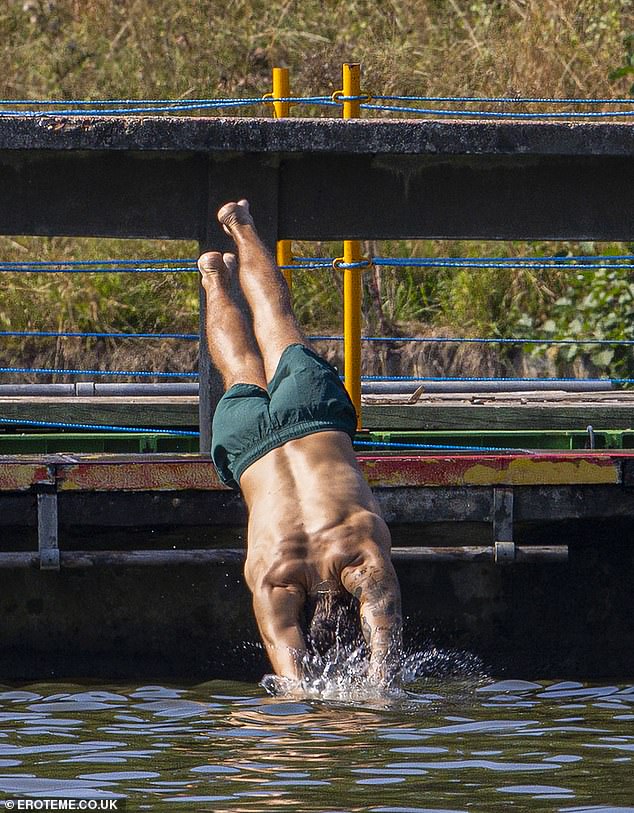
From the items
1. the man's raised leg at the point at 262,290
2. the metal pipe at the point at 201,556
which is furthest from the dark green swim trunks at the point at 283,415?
the metal pipe at the point at 201,556

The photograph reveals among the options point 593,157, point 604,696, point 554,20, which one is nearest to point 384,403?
point 593,157

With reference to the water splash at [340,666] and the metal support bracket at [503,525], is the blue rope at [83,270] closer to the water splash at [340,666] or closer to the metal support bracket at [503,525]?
the metal support bracket at [503,525]

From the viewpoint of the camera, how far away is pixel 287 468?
615cm

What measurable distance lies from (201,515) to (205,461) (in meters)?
0.23

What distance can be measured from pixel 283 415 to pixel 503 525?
1.10 meters

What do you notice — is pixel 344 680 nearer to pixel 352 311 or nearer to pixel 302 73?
pixel 352 311

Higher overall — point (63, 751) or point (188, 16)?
point (188, 16)

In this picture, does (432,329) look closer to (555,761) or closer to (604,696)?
(604,696)

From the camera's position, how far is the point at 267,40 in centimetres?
1570

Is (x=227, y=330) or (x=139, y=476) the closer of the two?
(x=139, y=476)

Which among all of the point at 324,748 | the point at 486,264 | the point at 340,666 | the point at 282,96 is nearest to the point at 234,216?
the point at 282,96

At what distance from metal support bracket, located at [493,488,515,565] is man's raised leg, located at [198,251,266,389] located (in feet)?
3.54

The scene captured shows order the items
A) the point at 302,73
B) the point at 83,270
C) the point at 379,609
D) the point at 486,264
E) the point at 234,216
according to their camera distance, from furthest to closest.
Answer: the point at 302,73 < the point at 83,270 < the point at 486,264 < the point at 234,216 < the point at 379,609

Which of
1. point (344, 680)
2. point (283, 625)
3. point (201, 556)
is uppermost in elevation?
point (201, 556)
